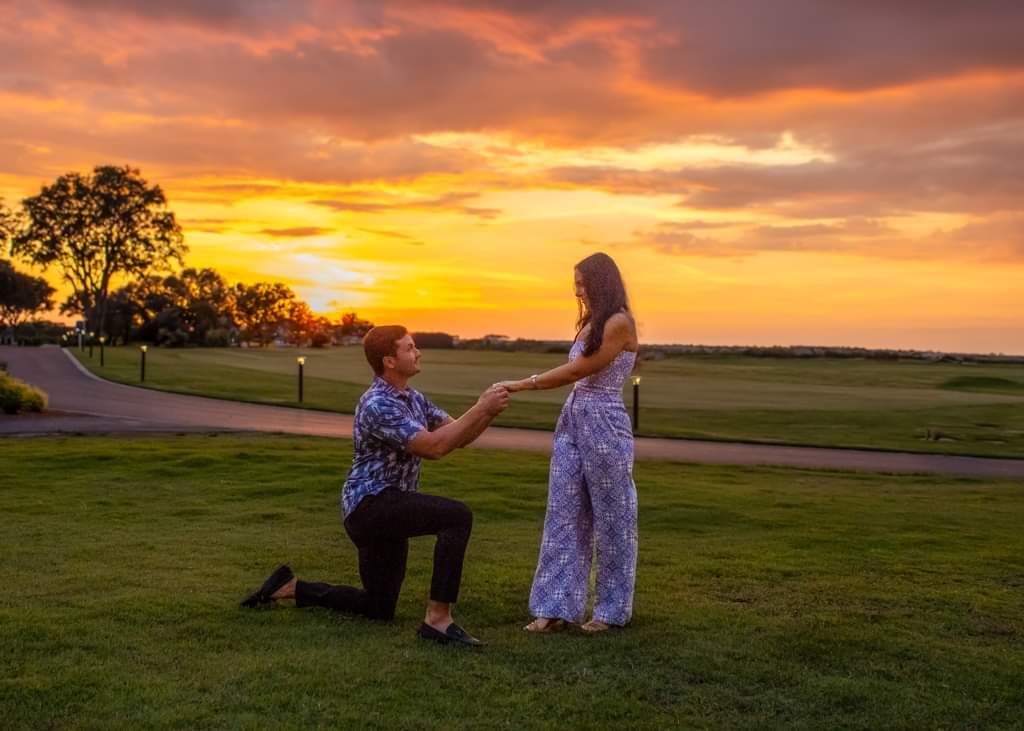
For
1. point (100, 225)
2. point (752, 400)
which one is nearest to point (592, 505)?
point (752, 400)

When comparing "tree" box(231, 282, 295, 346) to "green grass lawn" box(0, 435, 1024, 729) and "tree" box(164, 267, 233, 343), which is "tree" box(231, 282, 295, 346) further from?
"green grass lawn" box(0, 435, 1024, 729)

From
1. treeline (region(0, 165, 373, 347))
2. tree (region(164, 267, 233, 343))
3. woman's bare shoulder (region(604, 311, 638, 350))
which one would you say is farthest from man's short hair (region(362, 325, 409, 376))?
tree (region(164, 267, 233, 343))

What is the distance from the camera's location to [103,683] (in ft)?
19.6

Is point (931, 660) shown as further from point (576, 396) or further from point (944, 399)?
point (944, 399)

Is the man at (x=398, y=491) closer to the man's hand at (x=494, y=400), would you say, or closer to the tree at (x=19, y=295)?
the man's hand at (x=494, y=400)

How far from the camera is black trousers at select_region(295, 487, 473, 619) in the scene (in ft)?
23.0

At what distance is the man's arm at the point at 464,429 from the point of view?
21.5 ft

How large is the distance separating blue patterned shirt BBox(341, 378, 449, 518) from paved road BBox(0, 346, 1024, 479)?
13719 millimetres

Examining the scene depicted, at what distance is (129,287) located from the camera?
10656 centimetres

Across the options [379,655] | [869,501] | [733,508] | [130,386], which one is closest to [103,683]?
[379,655]

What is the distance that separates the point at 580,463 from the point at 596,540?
1.84 ft

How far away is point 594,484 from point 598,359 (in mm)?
897

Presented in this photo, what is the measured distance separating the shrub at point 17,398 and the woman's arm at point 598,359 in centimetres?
2172

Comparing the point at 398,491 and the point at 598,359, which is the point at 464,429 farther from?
the point at 598,359
